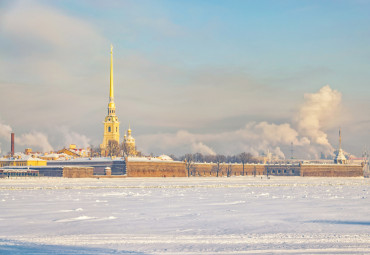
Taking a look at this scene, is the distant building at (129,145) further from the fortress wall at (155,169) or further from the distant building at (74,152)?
the fortress wall at (155,169)

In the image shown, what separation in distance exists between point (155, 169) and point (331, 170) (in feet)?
244

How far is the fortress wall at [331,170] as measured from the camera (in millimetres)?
173375

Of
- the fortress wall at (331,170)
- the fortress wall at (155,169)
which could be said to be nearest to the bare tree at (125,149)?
the fortress wall at (155,169)

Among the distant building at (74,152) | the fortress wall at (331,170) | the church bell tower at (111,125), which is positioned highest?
the church bell tower at (111,125)

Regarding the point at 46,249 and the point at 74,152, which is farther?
the point at 74,152

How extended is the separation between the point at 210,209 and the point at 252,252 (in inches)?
457

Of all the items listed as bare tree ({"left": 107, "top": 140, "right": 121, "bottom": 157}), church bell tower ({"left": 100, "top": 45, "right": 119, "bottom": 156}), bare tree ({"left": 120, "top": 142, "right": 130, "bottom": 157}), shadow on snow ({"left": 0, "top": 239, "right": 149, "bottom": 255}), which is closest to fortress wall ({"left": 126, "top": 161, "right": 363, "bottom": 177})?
bare tree ({"left": 120, "top": 142, "right": 130, "bottom": 157})

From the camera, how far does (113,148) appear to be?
159 meters

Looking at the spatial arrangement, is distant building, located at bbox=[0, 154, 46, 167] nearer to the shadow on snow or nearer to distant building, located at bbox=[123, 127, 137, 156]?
distant building, located at bbox=[123, 127, 137, 156]

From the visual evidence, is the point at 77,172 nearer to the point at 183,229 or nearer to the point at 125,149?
the point at 125,149

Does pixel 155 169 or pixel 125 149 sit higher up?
pixel 125 149

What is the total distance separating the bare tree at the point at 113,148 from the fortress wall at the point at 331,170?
62.6 metres

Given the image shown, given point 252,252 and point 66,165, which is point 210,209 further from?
point 66,165

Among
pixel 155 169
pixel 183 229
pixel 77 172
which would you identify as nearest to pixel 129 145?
pixel 155 169
